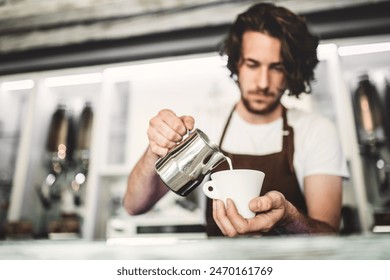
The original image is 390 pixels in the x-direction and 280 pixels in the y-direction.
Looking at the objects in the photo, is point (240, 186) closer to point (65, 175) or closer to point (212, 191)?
point (212, 191)

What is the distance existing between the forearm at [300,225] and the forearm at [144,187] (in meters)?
0.41

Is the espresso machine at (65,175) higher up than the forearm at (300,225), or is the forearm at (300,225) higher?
the espresso machine at (65,175)

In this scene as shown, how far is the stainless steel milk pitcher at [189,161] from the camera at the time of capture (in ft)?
2.88

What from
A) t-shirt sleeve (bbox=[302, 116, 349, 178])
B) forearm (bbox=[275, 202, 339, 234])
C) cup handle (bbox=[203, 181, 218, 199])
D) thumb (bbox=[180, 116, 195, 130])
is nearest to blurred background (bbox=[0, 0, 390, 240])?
t-shirt sleeve (bbox=[302, 116, 349, 178])

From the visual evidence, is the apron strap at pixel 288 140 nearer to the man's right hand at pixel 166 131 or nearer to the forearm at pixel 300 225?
the forearm at pixel 300 225

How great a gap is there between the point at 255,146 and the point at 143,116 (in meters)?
0.53

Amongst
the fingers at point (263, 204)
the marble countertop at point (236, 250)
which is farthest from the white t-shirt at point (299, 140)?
the marble countertop at point (236, 250)

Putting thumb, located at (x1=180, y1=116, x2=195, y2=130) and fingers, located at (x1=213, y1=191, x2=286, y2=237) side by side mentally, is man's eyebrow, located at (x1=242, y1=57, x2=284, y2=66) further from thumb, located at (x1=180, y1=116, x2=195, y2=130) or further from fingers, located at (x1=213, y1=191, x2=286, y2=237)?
fingers, located at (x1=213, y1=191, x2=286, y2=237)

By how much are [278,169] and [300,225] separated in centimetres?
21

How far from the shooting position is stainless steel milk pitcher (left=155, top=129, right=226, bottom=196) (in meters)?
0.88

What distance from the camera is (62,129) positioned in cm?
164

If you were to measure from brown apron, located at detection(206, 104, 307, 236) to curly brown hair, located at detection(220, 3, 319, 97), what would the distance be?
0.20 m

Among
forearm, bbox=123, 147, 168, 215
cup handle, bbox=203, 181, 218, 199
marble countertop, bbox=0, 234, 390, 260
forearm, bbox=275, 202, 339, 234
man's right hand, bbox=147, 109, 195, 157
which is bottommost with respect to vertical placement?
marble countertop, bbox=0, 234, 390, 260
